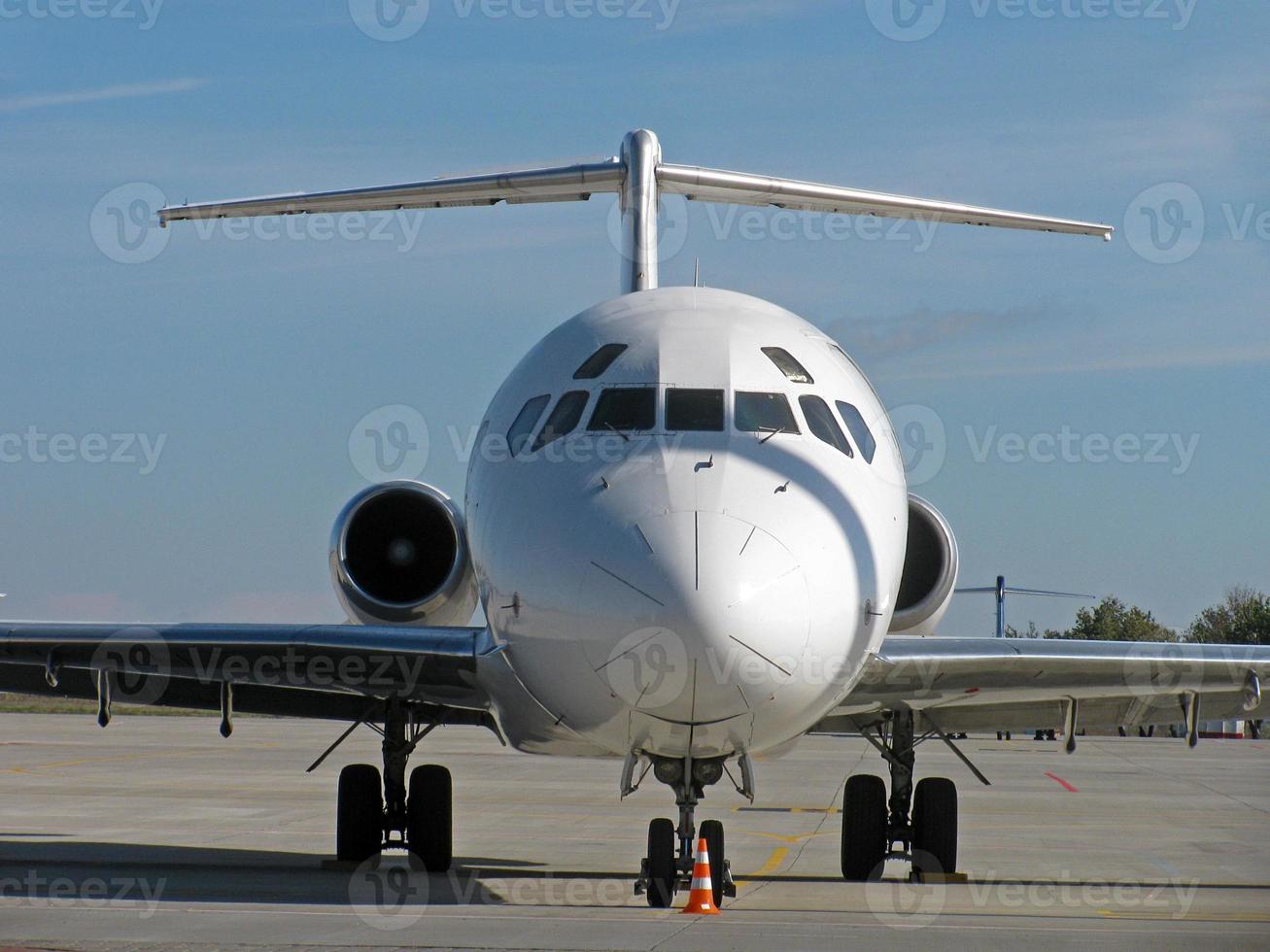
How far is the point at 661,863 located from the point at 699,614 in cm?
256

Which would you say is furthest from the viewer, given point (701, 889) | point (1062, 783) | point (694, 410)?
point (1062, 783)

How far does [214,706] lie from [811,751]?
28.0m

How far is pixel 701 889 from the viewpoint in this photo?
967 centimetres

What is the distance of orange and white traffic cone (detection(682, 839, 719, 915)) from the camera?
31.7 feet

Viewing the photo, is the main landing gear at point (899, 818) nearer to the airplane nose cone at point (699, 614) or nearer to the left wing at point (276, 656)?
the left wing at point (276, 656)

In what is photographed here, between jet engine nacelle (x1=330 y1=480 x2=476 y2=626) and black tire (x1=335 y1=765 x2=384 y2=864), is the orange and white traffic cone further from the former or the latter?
black tire (x1=335 y1=765 x2=384 y2=864)

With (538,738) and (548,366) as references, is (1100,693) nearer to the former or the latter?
(538,738)

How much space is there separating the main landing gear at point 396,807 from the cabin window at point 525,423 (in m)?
4.12

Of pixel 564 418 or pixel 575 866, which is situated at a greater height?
pixel 564 418

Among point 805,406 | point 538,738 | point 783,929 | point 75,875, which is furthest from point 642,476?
point 75,875

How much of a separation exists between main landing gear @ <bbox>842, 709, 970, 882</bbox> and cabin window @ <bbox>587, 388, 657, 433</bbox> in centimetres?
472

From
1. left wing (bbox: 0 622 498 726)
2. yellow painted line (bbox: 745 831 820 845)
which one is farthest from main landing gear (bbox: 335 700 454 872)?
yellow painted line (bbox: 745 831 820 845)

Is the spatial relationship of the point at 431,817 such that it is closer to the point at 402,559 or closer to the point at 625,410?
the point at 402,559

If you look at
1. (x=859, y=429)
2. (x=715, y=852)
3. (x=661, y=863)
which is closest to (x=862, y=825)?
(x=715, y=852)
